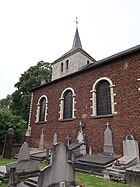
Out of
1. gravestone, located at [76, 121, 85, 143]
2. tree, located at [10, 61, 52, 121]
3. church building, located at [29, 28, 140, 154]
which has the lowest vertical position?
gravestone, located at [76, 121, 85, 143]

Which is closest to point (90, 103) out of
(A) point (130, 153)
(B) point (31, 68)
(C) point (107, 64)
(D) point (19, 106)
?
(C) point (107, 64)

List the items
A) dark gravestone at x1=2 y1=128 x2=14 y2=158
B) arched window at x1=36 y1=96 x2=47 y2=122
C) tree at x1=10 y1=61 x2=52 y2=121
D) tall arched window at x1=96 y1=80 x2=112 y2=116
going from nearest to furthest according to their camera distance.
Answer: tall arched window at x1=96 y1=80 x2=112 y2=116 → dark gravestone at x1=2 y1=128 x2=14 y2=158 → arched window at x1=36 y1=96 x2=47 y2=122 → tree at x1=10 y1=61 x2=52 y2=121

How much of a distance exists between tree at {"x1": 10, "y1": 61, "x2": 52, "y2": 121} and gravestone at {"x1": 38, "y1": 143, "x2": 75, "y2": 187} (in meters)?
21.7

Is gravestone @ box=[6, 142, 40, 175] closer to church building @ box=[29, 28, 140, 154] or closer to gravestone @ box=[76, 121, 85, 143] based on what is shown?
gravestone @ box=[76, 121, 85, 143]

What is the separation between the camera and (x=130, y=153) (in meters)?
8.09

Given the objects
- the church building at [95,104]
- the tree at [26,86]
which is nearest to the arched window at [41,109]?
the church building at [95,104]

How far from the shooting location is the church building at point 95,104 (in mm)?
9805

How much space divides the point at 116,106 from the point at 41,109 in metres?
9.15

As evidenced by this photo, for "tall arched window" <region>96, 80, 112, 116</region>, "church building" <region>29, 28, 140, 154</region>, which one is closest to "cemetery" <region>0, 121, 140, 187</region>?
"church building" <region>29, 28, 140, 154</region>

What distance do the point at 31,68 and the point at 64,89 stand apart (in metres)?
17.4

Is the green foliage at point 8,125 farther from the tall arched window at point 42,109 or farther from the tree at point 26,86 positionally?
the tree at point 26,86

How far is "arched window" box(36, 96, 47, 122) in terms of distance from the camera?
16.6 metres

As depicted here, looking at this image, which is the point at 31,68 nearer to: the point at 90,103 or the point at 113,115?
the point at 90,103

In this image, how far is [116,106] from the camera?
34.0ft
